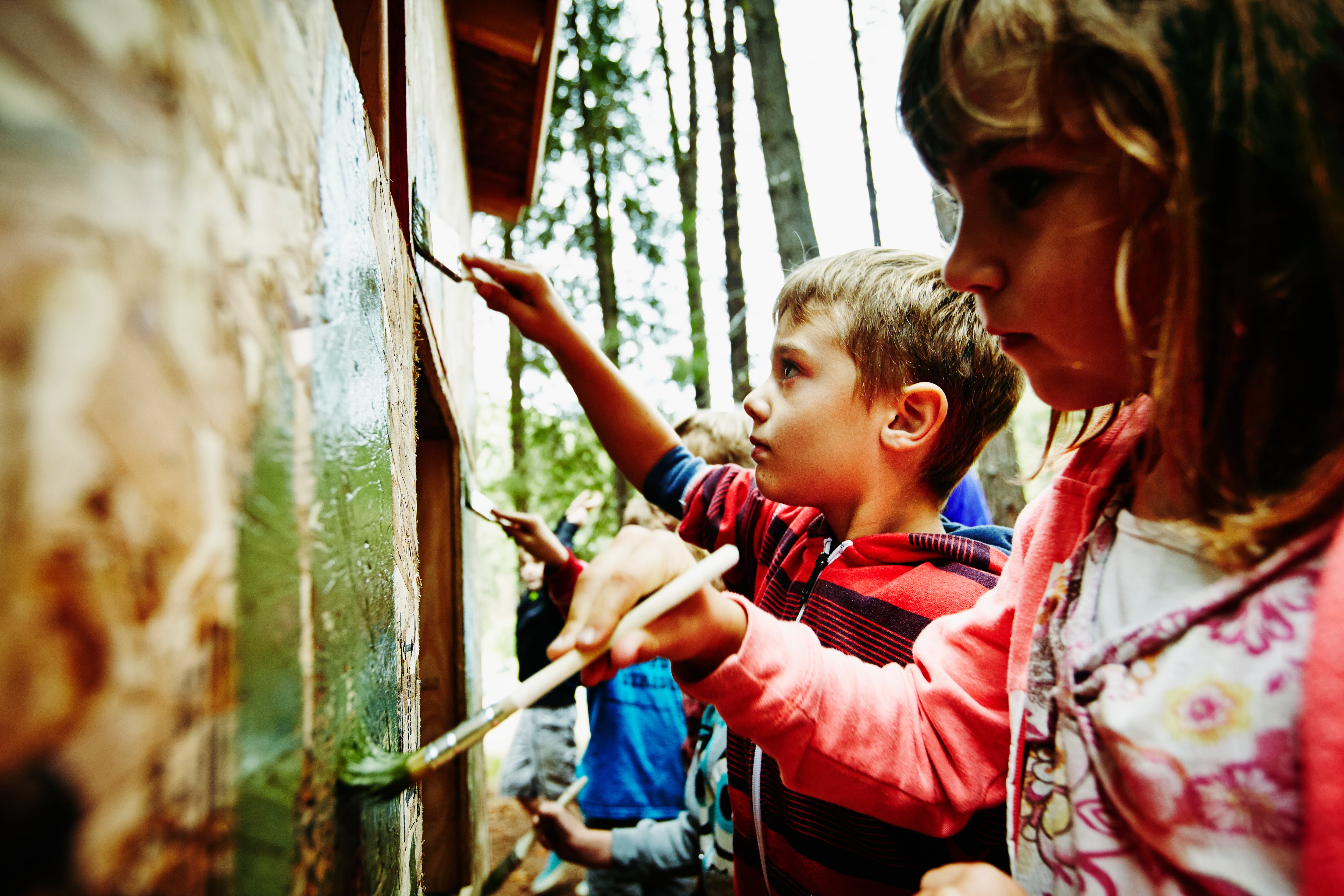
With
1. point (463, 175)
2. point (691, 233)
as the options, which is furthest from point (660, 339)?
point (463, 175)

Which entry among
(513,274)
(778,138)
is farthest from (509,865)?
(778,138)

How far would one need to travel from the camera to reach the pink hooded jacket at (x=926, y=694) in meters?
0.96

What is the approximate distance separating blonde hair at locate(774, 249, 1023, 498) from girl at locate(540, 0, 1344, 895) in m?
0.58

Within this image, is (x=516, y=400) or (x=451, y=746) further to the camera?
(x=516, y=400)

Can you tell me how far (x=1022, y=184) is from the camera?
84 centimetres

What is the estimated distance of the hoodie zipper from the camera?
1.41m

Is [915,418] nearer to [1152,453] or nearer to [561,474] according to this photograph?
[1152,453]

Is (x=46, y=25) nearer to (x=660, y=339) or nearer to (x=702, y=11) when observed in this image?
(x=660, y=339)

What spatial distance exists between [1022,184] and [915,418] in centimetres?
Answer: 78

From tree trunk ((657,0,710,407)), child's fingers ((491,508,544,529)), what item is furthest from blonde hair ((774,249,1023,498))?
tree trunk ((657,0,710,407))

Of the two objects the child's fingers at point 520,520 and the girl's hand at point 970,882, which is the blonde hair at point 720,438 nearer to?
the child's fingers at point 520,520

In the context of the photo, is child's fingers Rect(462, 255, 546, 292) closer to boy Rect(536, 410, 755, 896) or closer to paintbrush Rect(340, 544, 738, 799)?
boy Rect(536, 410, 755, 896)

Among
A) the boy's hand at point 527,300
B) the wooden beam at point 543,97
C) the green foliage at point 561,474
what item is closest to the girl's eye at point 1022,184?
the boy's hand at point 527,300

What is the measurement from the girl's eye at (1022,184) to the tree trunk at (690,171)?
6.60 m
